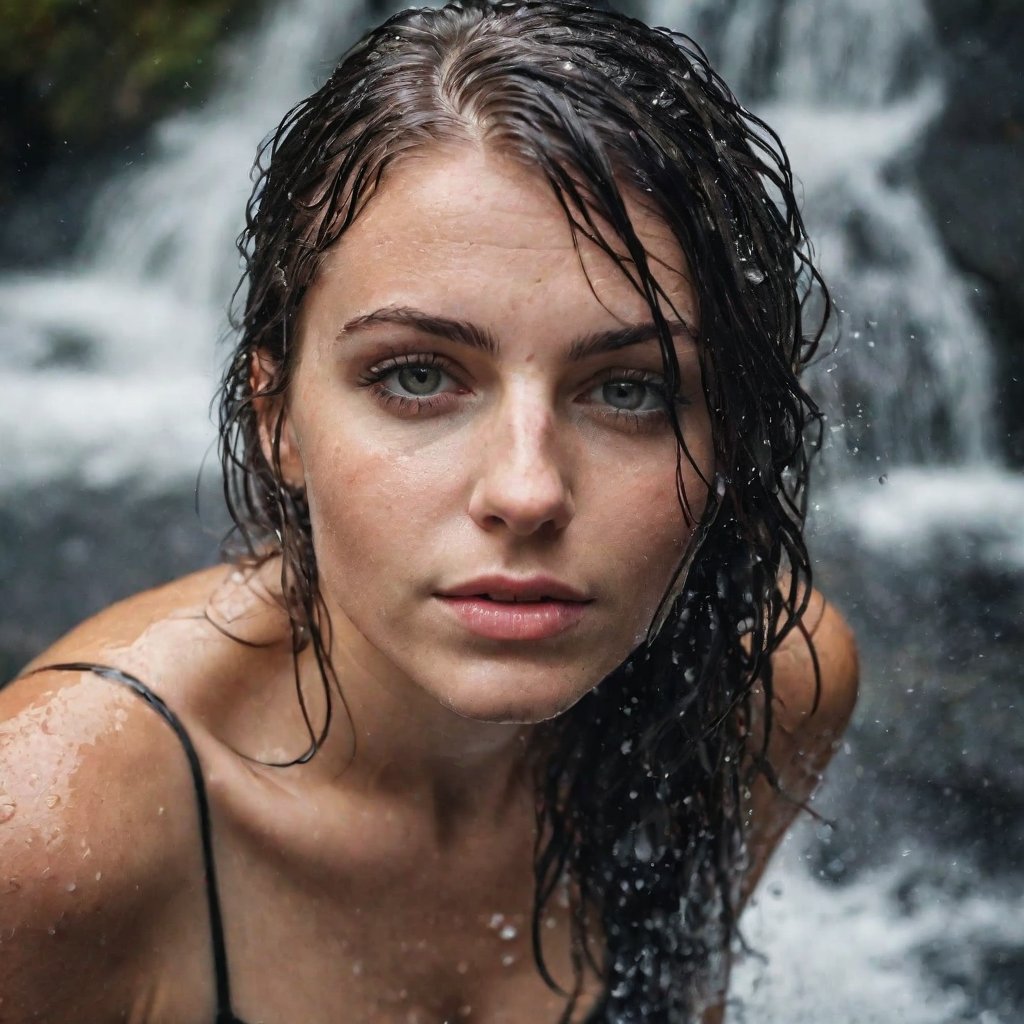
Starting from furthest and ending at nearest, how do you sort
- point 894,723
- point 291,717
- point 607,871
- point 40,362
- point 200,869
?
point 40,362
point 894,723
point 607,871
point 291,717
point 200,869

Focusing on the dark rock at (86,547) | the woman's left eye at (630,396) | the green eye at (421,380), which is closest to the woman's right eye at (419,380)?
the green eye at (421,380)

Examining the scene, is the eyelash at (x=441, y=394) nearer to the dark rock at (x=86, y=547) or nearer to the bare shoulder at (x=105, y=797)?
the bare shoulder at (x=105, y=797)

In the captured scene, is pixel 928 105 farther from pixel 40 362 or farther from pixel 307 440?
pixel 307 440

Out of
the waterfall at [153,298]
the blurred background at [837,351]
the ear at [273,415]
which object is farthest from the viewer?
the waterfall at [153,298]

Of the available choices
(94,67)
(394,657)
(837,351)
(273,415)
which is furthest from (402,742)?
(94,67)

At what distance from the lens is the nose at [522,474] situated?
136cm

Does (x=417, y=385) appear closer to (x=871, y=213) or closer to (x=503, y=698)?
(x=503, y=698)

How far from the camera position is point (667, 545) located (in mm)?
1523

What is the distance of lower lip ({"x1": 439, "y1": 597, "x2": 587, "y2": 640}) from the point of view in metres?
1.44

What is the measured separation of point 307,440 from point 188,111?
4259 mm

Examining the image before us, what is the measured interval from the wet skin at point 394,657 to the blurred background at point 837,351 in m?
1.48

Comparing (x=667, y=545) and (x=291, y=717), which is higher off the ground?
(x=667, y=545)

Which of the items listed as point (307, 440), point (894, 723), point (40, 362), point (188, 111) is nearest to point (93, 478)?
point (40, 362)

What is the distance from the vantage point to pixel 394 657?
1533 mm
